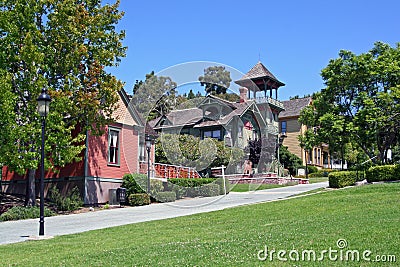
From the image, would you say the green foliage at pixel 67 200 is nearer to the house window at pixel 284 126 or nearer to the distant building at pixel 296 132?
the distant building at pixel 296 132

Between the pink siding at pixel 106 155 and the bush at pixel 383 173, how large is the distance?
13.4 m

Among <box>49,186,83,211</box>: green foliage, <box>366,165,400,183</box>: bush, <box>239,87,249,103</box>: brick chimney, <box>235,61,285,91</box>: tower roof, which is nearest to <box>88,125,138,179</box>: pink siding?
<box>49,186,83,211</box>: green foliage

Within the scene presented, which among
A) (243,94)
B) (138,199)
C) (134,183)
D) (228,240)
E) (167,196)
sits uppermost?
(243,94)

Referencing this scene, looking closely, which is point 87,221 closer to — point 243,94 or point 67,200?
point 67,200

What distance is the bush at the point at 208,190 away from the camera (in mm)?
15275

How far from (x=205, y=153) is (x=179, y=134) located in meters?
1.04

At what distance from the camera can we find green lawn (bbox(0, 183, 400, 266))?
817 cm

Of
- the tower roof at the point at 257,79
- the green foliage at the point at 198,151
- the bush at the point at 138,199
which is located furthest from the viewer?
the bush at the point at 138,199

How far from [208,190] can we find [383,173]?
48.1ft

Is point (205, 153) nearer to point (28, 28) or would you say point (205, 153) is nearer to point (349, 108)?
point (28, 28)

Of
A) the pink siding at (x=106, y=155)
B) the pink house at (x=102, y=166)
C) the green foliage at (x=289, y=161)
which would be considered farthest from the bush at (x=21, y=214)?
the green foliage at (x=289, y=161)

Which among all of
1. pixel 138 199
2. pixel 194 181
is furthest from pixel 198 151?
pixel 138 199

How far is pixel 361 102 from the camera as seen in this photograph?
30281 millimetres

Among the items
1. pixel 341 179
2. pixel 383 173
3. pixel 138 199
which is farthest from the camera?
pixel 341 179
